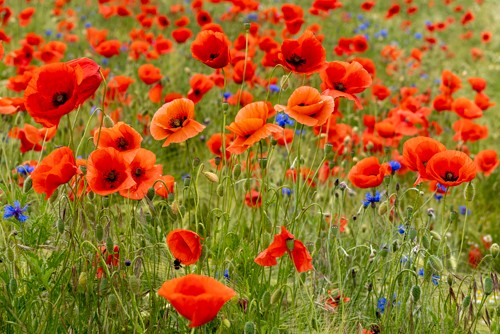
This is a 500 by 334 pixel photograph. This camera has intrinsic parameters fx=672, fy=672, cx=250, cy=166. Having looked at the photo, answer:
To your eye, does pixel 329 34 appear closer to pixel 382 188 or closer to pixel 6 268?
pixel 382 188

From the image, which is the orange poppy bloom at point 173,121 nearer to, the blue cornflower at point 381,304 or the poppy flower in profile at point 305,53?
the poppy flower in profile at point 305,53

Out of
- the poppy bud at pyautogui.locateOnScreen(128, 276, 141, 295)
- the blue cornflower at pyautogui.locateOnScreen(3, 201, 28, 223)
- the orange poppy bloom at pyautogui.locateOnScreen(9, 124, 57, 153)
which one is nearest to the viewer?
the poppy bud at pyautogui.locateOnScreen(128, 276, 141, 295)

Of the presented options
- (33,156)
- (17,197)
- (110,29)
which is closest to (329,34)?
(110,29)

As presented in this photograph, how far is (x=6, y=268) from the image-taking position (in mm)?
1995

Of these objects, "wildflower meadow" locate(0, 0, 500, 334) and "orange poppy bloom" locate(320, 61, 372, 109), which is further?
"orange poppy bloom" locate(320, 61, 372, 109)

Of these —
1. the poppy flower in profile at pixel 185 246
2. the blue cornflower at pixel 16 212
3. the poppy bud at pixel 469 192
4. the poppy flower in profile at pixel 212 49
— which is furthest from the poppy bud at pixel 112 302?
the poppy bud at pixel 469 192

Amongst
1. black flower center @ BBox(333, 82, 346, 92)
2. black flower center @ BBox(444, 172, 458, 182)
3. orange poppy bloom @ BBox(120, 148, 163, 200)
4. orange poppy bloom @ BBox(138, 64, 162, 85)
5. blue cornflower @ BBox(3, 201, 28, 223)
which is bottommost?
blue cornflower @ BBox(3, 201, 28, 223)

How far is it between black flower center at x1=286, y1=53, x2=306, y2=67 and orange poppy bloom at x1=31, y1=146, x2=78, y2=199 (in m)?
0.78

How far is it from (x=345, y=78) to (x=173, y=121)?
59cm

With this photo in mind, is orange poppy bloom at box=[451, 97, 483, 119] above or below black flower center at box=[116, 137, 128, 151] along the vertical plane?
above

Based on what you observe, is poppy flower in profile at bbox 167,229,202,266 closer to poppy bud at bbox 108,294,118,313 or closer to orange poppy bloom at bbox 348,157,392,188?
poppy bud at bbox 108,294,118,313

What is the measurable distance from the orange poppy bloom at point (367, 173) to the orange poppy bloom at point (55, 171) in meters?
0.93

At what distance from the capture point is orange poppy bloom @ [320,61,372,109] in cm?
214

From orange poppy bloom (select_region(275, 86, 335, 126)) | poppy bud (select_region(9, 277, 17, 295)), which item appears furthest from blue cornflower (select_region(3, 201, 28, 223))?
orange poppy bloom (select_region(275, 86, 335, 126))
